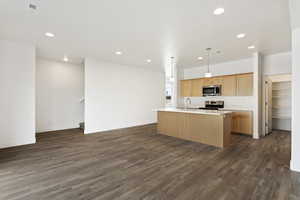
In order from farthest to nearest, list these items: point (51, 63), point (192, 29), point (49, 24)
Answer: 1. point (51, 63)
2. point (192, 29)
3. point (49, 24)

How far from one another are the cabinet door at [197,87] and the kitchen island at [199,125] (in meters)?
2.27

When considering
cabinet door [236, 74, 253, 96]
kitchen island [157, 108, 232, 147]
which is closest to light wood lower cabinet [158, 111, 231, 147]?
kitchen island [157, 108, 232, 147]

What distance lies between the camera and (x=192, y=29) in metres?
3.24

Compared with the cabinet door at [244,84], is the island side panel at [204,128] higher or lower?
lower

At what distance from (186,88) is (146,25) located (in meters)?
4.74

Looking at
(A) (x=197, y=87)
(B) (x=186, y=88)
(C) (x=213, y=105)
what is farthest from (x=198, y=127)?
(B) (x=186, y=88)

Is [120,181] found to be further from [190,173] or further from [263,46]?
[263,46]

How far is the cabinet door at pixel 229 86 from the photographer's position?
5.71 metres

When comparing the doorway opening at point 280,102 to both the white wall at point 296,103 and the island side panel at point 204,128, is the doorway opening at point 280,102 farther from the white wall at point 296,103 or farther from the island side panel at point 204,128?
the white wall at point 296,103

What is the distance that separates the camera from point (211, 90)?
626 cm

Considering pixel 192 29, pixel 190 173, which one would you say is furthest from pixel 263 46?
pixel 190 173

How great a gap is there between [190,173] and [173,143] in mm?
1789

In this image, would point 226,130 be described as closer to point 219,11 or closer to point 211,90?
point 211,90

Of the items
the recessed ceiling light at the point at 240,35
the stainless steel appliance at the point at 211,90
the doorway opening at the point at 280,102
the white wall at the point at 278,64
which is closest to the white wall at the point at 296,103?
the recessed ceiling light at the point at 240,35
